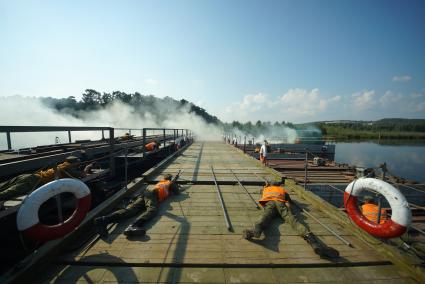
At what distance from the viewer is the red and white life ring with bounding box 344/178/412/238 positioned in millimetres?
2863

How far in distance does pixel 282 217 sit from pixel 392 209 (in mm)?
1723

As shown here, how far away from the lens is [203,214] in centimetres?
455

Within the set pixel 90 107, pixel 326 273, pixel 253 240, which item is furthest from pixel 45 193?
pixel 90 107

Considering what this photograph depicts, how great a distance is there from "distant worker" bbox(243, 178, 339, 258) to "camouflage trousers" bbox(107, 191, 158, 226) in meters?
1.83

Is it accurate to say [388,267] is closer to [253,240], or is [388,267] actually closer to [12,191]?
[253,240]

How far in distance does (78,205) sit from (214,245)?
2.10m

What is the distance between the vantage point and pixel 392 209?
2.97m

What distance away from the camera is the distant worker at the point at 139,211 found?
348 cm

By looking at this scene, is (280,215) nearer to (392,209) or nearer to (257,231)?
(257,231)

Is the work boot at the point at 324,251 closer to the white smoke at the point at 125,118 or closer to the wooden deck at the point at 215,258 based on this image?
the wooden deck at the point at 215,258

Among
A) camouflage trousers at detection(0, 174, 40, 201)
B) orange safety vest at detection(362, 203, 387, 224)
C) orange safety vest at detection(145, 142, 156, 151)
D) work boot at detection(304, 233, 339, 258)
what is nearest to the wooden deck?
work boot at detection(304, 233, 339, 258)

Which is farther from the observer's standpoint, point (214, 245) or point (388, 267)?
point (214, 245)

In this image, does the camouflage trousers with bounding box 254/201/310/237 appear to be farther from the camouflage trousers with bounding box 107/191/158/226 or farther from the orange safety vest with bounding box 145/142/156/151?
the orange safety vest with bounding box 145/142/156/151

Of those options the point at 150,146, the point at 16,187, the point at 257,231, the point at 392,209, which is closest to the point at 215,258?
the point at 257,231
